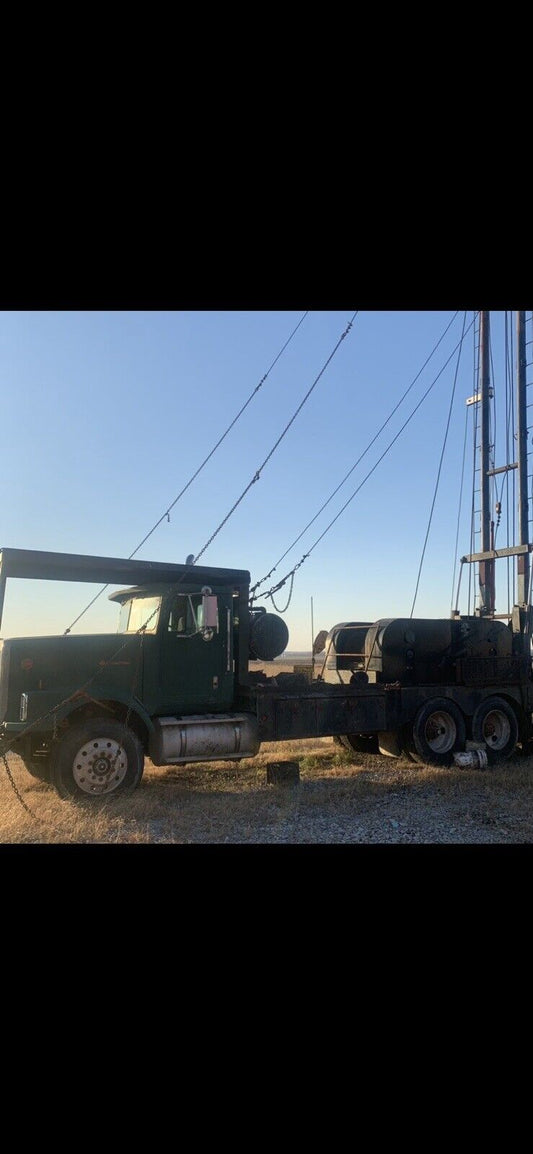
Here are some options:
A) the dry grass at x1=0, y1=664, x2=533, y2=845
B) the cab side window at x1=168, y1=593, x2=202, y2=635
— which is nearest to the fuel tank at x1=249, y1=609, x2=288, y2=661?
the dry grass at x1=0, y1=664, x2=533, y2=845

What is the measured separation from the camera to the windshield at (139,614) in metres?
8.08

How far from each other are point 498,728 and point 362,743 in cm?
197

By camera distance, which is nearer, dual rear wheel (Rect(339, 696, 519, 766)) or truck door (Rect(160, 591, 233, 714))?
truck door (Rect(160, 591, 233, 714))

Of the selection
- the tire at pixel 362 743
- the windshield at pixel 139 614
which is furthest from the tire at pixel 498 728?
the windshield at pixel 139 614

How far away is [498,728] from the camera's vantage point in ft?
33.9

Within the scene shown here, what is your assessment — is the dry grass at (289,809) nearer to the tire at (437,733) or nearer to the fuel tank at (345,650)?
the tire at (437,733)

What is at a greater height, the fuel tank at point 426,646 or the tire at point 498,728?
the fuel tank at point 426,646

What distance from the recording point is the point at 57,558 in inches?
297

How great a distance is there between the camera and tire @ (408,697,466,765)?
9414 millimetres

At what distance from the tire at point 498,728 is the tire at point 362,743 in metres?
1.49

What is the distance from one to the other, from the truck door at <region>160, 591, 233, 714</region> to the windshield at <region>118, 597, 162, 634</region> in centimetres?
12

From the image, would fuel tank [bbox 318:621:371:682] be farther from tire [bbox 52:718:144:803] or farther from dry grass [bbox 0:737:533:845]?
tire [bbox 52:718:144:803]

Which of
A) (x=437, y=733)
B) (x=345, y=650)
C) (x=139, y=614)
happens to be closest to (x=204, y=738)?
(x=139, y=614)
